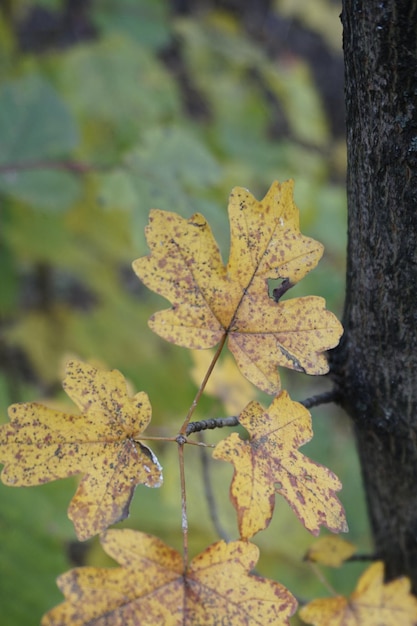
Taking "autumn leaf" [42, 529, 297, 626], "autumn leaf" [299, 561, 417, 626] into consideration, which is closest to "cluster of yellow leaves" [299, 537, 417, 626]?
"autumn leaf" [299, 561, 417, 626]

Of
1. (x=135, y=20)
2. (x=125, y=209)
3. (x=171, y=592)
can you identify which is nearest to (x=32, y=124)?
(x=125, y=209)

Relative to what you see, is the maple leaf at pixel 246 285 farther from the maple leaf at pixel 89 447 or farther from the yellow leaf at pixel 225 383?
the yellow leaf at pixel 225 383

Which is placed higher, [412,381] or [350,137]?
[350,137]

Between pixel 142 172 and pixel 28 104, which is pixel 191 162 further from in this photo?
pixel 28 104

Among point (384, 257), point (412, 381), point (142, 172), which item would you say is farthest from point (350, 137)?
point (142, 172)

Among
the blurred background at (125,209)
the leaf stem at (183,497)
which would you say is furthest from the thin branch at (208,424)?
the blurred background at (125,209)

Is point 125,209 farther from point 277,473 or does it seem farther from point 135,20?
point 135,20
